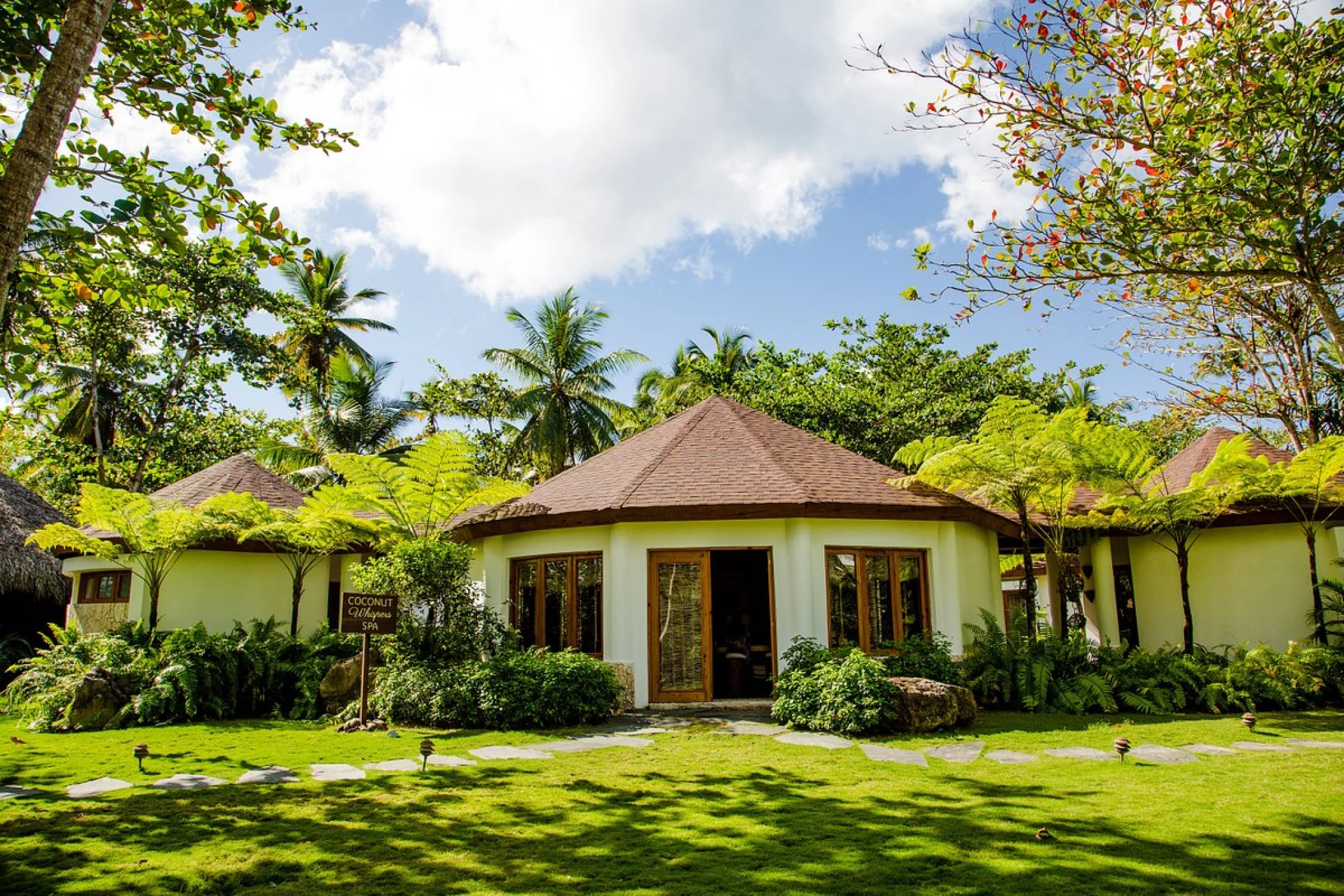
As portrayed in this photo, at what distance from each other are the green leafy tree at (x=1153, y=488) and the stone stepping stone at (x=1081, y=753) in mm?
5237

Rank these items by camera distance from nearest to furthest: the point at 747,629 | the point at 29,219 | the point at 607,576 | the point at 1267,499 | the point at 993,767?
the point at 29,219 → the point at 993,767 → the point at 607,576 → the point at 1267,499 → the point at 747,629


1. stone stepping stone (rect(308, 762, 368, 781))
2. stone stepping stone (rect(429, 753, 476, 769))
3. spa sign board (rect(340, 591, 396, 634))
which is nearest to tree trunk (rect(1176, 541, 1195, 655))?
stone stepping stone (rect(429, 753, 476, 769))

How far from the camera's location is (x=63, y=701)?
10258 mm

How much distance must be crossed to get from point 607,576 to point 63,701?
683cm

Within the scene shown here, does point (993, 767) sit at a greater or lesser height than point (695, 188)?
lesser

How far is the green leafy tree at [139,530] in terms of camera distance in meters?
12.3

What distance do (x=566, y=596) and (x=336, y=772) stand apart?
554 cm

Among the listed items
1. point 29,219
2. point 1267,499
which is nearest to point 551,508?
point 29,219

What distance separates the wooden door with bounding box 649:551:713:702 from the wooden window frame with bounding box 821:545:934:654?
1.67 m

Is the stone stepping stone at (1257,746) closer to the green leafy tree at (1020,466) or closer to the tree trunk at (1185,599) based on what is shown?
the tree trunk at (1185,599)

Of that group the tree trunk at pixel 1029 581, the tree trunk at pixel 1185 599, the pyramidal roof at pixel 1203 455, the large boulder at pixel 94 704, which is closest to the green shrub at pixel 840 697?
the tree trunk at pixel 1029 581

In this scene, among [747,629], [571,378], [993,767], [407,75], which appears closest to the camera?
[993,767]

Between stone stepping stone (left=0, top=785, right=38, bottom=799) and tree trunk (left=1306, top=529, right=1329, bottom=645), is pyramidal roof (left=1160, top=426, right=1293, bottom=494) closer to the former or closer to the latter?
tree trunk (left=1306, top=529, right=1329, bottom=645)

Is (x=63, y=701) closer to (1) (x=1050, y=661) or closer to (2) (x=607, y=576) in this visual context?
(2) (x=607, y=576)
